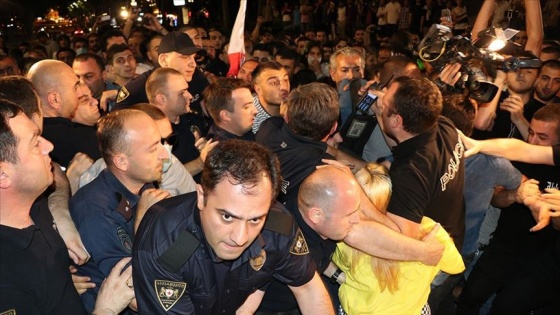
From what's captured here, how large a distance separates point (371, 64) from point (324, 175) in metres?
5.45

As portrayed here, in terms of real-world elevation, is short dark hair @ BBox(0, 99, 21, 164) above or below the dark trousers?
above

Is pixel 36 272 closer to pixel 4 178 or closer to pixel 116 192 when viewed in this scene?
pixel 4 178

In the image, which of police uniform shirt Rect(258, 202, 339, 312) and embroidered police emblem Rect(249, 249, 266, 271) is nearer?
embroidered police emblem Rect(249, 249, 266, 271)

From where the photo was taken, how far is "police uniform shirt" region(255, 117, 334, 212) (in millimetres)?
3209

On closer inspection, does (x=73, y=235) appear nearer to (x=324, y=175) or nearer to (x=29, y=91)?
(x=29, y=91)

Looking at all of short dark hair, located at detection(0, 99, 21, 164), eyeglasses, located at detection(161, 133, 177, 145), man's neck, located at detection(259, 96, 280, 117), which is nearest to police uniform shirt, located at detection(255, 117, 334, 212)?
eyeglasses, located at detection(161, 133, 177, 145)

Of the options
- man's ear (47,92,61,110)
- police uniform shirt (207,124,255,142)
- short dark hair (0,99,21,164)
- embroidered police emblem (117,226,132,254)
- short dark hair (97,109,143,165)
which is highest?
short dark hair (0,99,21,164)

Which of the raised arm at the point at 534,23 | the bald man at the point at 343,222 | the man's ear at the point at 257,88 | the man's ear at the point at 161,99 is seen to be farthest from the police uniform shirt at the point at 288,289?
the raised arm at the point at 534,23

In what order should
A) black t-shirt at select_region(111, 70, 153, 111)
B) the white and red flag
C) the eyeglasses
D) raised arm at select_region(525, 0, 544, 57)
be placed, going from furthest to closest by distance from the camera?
the white and red flag < raised arm at select_region(525, 0, 544, 57) < black t-shirt at select_region(111, 70, 153, 111) < the eyeglasses

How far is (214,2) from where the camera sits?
21719mm

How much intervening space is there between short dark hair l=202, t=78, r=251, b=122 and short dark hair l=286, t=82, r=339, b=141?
831 millimetres

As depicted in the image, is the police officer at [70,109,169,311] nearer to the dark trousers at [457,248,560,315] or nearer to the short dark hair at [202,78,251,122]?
the short dark hair at [202,78,251,122]

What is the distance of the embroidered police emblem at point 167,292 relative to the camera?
2.18 metres

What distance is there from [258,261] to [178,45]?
369 centimetres
